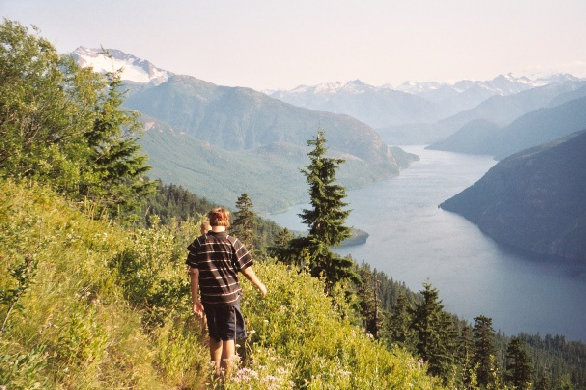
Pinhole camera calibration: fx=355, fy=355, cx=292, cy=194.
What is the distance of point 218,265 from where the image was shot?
533 cm

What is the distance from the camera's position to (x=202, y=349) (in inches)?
221

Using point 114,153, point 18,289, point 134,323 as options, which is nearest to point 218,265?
point 134,323

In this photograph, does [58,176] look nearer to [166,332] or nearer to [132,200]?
[132,200]

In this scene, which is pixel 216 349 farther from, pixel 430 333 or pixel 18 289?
pixel 430 333

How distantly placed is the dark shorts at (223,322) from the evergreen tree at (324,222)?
1555cm

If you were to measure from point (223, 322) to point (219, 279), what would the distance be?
0.64m

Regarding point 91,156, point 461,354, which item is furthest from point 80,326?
point 461,354

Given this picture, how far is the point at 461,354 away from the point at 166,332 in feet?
217

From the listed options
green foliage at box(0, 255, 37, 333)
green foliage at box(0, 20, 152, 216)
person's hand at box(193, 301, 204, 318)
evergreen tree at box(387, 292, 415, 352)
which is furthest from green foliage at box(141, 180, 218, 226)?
green foliage at box(0, 255, 37, 333)

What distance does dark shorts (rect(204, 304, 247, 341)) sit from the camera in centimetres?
523

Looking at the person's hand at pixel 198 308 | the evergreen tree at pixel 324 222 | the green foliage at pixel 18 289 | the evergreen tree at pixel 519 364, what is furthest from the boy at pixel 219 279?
the evergreen tree at pixel 519 364

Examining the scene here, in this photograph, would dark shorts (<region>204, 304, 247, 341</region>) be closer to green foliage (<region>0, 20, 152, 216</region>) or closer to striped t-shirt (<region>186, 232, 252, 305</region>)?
striped t-shirt (<region>186, 232, 252, 305</region>)

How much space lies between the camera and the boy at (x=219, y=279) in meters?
5.25

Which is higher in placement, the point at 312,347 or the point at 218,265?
the point at 218,265
